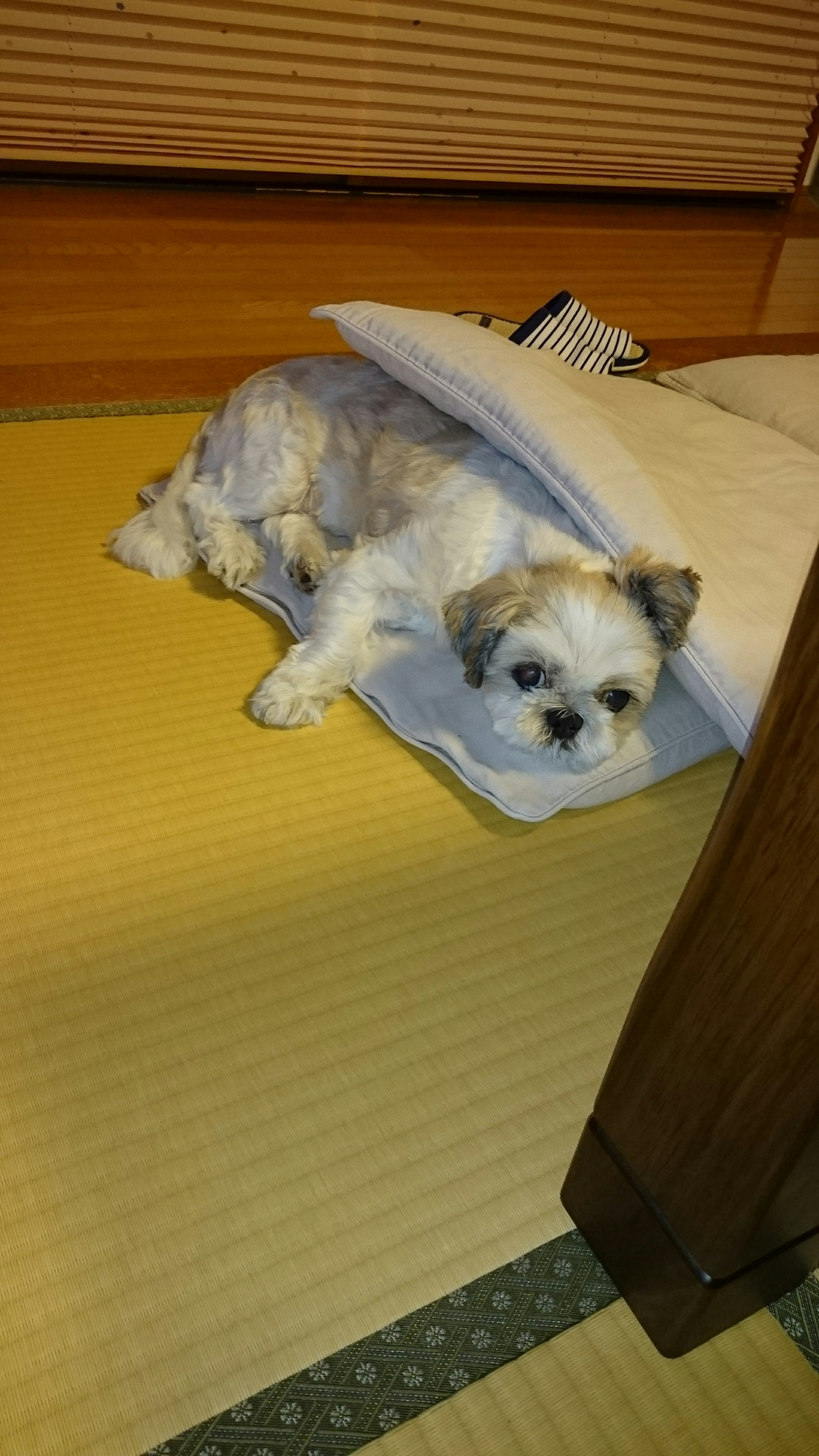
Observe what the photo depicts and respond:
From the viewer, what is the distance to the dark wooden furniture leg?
0.84m

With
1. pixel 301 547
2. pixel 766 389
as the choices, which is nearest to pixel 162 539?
pixel 301 547

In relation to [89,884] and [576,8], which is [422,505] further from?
[576,8]

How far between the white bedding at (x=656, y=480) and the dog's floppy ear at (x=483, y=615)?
0.90 feet

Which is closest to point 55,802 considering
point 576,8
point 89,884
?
point 89,884

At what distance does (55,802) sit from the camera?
1.70m

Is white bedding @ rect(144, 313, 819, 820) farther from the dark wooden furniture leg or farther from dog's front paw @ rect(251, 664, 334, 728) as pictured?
the dark wooden furniture leg

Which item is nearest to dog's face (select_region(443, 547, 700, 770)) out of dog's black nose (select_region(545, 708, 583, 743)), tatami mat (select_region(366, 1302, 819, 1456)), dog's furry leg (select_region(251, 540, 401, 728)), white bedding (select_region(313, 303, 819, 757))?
dog's black nose (select_region(545, 708, 583, 743))

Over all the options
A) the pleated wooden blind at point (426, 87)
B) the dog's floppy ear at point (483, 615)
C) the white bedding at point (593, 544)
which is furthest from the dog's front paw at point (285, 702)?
the pleated wooden blind at point (426, 87)

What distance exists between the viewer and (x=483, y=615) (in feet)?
5.51

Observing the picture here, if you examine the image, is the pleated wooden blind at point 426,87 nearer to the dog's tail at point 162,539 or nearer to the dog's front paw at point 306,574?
the dog's tail at point 162,539

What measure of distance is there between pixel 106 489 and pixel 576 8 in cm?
448

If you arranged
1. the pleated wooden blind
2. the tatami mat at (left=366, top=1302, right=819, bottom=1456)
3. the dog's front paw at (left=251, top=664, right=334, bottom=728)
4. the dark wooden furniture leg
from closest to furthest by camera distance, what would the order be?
the dark wooden furniture leg, the tatami mat at (left=366, top=1302, right=819, bottom=1456), the dog's front paw at (left=251, top=664, right=334, bottom=728), the pleated wooden blind

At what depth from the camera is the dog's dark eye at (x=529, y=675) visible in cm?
171

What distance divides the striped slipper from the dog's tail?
1018 mm
